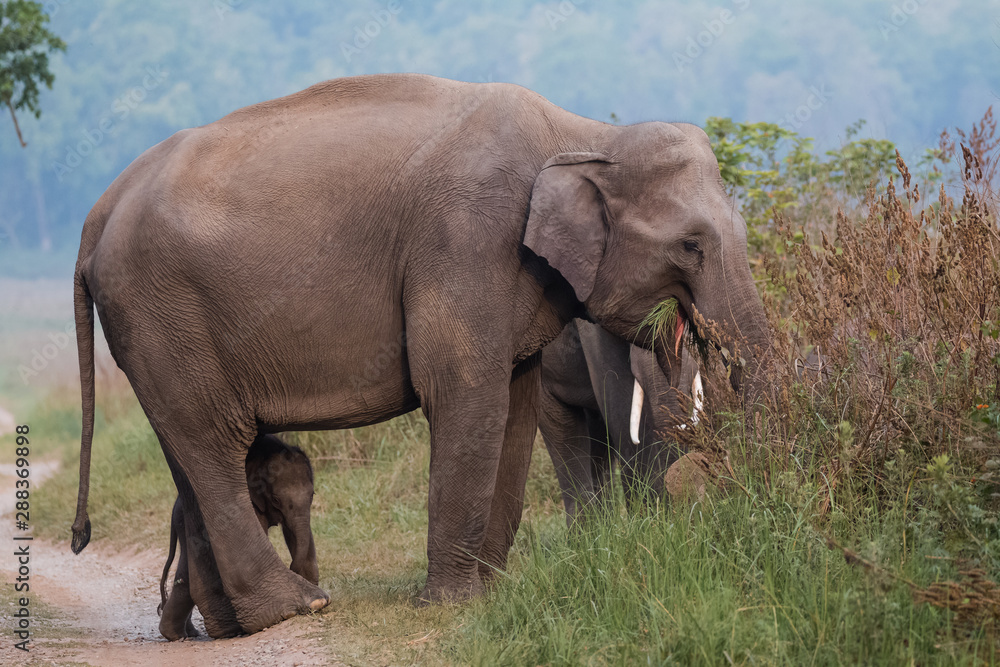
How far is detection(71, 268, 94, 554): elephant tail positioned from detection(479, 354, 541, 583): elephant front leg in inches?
79.0

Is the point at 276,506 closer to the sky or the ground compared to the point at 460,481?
closer to the ground

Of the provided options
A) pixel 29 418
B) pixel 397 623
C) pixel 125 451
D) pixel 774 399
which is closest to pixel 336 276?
pixel 397 623

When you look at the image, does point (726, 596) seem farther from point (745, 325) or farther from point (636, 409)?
point (636, 409)

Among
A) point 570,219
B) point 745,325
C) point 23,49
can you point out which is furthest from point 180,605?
point 23,49

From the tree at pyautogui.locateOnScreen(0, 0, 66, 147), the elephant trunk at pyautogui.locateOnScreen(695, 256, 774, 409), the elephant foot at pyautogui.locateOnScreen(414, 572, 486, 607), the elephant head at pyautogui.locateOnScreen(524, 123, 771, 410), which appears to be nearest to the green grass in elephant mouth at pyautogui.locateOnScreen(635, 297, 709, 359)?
the elephant head at pyautogui.locateOnScreen(524, 123, 771, 410)

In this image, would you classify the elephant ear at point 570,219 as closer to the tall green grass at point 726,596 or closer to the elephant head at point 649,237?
the elephant head at point 649,237

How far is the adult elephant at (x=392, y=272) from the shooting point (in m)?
4.78

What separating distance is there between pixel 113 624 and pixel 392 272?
2.75 metres

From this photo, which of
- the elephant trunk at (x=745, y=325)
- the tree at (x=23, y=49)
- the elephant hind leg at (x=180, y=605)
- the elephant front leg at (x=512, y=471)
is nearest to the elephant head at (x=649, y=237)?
the elephant trunk at (x=745, y=325)

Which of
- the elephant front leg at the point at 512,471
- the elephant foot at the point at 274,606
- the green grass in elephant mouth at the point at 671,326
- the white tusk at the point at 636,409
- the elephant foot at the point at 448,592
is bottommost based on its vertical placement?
the elephant foot at the point at 274,606

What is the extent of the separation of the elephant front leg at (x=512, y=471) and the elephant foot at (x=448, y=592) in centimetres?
53

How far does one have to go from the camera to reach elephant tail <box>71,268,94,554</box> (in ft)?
17.4

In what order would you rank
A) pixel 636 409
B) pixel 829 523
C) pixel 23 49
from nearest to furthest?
pixel 829 523 < pixel 636 409 < pixel 23 49

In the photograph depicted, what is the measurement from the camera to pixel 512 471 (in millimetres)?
5566
